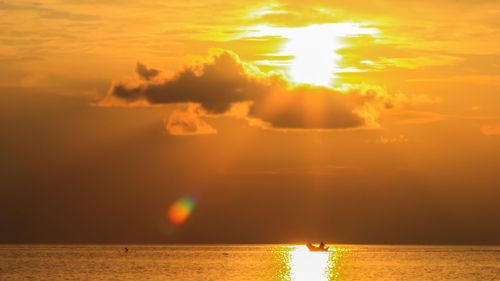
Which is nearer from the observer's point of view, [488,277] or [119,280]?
[119,280]

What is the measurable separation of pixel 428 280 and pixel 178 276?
44818 mm

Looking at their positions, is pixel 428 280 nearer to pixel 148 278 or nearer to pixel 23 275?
pixel 148 278

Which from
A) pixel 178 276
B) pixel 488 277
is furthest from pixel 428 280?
pixel 178 276

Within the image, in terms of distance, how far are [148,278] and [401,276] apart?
159 feet

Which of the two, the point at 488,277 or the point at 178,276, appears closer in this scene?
the point at 178,276

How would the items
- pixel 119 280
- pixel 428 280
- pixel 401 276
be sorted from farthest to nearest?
1. pixel 401 276
2. pixel 428 280
3. pixel 119 280

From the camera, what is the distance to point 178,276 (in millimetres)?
141625

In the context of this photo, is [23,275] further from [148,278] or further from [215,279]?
[215,279]

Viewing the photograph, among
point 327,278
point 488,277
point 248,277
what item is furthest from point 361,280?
point 488,277

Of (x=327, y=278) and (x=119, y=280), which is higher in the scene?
(x=327, y=278)

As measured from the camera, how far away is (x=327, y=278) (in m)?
144

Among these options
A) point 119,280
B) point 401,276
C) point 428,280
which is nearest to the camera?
point 119,280

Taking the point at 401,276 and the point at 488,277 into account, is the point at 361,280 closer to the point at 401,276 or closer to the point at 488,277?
the point at 401,276

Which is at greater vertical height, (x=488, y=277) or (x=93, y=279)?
(x=488, y=277)
